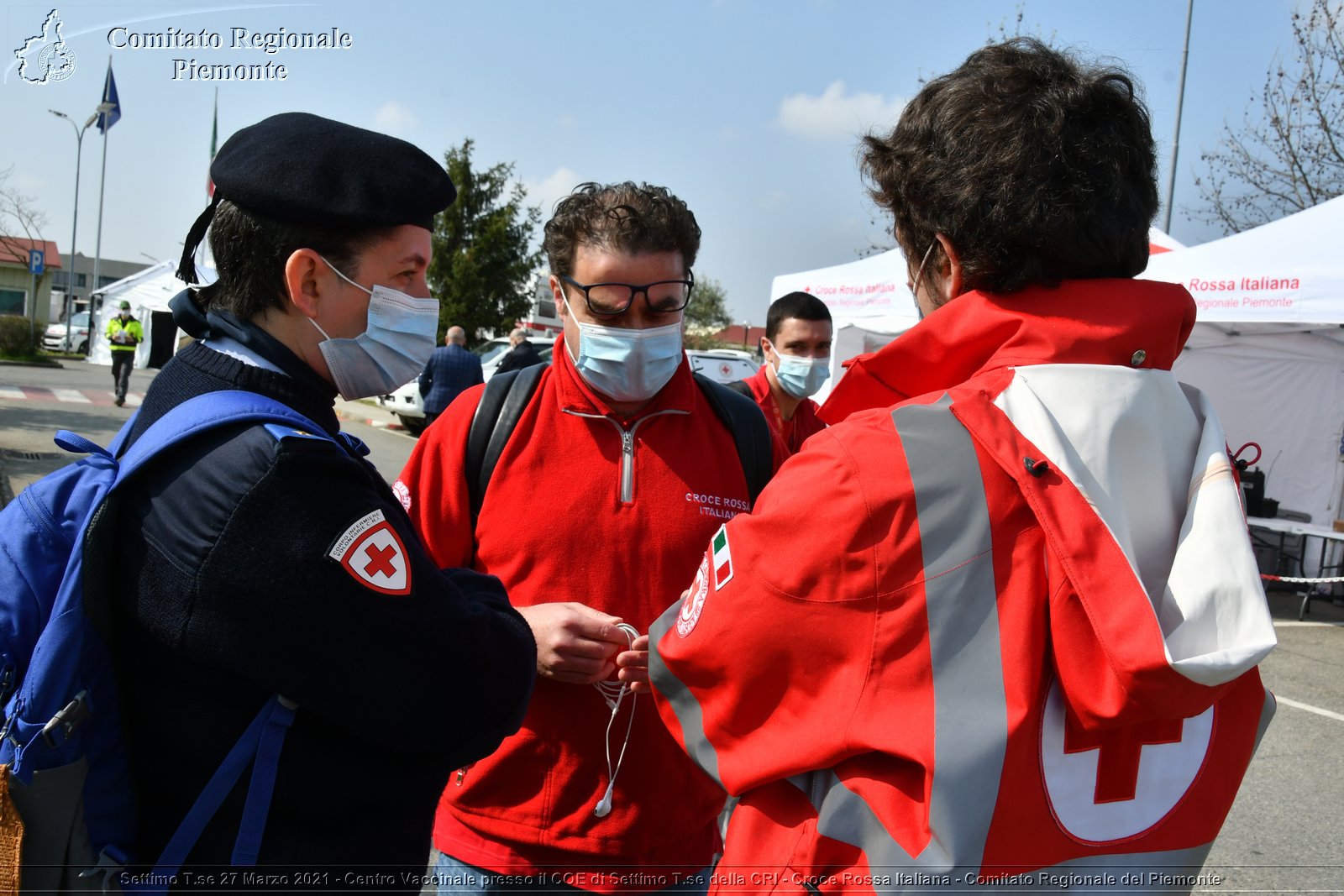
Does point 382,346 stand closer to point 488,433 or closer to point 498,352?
point 488,433

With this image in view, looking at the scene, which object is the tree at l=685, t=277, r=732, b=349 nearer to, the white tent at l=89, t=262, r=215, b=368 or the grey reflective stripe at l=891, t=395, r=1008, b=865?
the white tent at l=89, t=262, r=215, b=368

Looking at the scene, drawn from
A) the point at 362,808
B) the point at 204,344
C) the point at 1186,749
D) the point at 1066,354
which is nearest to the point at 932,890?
the point at 1186,749

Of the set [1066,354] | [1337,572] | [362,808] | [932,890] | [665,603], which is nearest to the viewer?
[932,890]

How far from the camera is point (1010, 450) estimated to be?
3.61ft

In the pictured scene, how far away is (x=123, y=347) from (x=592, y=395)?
55.1 ft

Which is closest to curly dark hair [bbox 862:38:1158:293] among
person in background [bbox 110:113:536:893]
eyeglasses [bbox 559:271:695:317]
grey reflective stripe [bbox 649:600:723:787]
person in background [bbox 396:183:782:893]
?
grey reflective stripe [bbox 649:600:723:787]

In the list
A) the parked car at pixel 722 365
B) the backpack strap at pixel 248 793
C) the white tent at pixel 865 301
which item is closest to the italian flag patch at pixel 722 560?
the backpack strap at pixel 248 793

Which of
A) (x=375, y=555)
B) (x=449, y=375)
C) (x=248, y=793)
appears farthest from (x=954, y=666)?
(x=449, y=375)

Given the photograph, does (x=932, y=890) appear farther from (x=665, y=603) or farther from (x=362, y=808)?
(x=665, y=603)

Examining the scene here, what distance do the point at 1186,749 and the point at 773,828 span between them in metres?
0.52

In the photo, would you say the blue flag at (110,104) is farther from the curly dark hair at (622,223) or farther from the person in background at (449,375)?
the curly dark hair at (622,223)

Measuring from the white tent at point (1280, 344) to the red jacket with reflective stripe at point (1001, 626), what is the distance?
728 cm

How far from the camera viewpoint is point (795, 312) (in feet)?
17.4

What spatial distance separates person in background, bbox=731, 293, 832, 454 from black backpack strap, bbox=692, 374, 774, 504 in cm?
243
